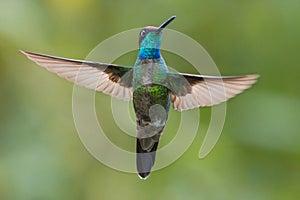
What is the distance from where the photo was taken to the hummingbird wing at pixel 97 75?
75 centimetres

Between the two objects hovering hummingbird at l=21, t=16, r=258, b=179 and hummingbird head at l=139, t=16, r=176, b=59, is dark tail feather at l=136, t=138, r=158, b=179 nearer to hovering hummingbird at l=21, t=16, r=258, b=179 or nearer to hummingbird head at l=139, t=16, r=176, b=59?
hovering hummingbird at l=21, t=16, r=258, b=179

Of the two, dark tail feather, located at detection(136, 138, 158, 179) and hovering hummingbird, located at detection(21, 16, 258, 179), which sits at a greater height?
hovering hummingbird, located at detection(21, 16, 258, 179)

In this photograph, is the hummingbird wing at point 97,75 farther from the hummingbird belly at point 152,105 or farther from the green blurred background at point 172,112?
the green blurred background at point 172,112

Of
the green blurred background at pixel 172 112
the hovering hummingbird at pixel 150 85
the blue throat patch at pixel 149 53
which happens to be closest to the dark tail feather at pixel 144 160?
the hovering hummingbird at pixel 150 85

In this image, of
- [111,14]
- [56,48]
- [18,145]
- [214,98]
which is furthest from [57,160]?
[214,98]

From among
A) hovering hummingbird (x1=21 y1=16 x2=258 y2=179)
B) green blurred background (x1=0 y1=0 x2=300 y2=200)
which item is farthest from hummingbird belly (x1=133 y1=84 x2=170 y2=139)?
green blurred background (x1=0 y1=0 x2=300 y2=200)

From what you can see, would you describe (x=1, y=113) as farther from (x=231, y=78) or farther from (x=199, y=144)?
(x=231, y=78)

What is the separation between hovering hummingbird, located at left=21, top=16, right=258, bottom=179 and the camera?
74 cm

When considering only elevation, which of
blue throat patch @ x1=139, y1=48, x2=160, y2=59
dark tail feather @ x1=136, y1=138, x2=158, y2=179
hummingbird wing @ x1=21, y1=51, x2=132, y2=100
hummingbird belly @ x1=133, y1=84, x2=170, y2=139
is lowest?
dark tail feather @ x1=136, y1=138, x2=158, y2=179

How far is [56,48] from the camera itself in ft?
5.52

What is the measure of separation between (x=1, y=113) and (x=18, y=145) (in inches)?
5.0

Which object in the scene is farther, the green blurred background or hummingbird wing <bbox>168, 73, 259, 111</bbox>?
the green blurred background

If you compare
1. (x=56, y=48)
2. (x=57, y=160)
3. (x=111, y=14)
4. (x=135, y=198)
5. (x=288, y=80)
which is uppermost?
(x=111, y=14)

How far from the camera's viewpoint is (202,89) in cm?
82
